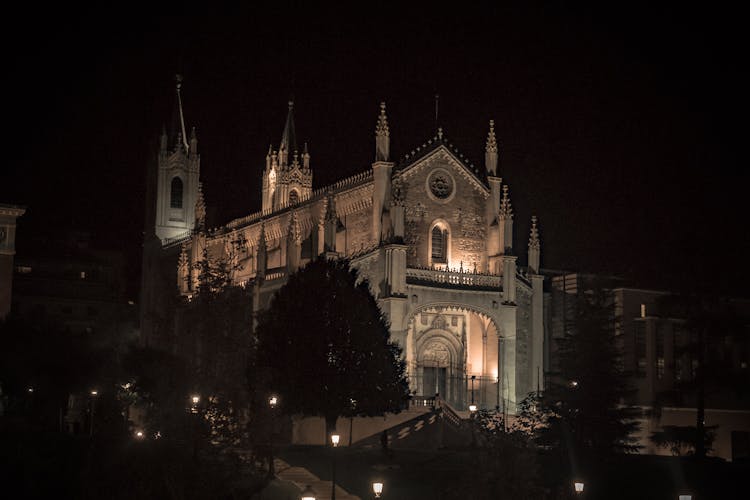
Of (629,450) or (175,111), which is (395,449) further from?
(175,111)

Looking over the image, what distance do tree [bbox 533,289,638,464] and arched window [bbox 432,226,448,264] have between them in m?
14.9

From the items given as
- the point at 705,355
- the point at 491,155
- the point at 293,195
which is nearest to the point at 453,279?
the point at 491,155

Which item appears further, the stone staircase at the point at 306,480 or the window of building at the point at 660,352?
the window of building at the point at 660,352

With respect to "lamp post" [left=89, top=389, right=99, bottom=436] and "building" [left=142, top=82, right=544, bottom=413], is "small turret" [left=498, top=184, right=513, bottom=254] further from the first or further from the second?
"lamp post" [left=89, top=389, right=99, bottom=436]

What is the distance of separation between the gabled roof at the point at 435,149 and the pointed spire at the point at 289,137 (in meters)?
28.8

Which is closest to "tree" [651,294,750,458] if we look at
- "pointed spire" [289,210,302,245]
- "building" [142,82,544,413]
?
"building" [142,82,544,413]

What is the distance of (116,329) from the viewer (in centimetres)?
10206

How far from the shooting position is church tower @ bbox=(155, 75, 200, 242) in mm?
104625

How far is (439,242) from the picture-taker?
71625 mm

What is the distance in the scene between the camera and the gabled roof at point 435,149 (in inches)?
2768

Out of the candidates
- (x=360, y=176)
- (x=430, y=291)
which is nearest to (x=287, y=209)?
(x=360, y=176)

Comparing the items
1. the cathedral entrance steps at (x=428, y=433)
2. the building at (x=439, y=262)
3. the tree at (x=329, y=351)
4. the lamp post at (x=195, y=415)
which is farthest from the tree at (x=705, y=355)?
the lamp post at (x=195, y=415)

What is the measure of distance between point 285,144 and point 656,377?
4202cm

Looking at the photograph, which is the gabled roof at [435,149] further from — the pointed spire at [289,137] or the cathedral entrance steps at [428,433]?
the pointed spire at [289,137]
